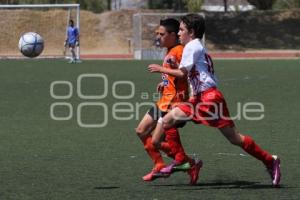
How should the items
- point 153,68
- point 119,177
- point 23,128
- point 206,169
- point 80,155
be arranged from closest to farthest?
point 153,68
point 119,177
point 206,169
point 80,155
point 23,128

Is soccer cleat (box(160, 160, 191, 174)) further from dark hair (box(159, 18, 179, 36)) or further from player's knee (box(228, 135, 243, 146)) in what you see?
dark hair (box(159, 18, 179, 36))

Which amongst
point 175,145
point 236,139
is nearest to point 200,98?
point 236,139

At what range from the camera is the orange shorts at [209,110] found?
7777 millimetres

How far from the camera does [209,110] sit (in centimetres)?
781

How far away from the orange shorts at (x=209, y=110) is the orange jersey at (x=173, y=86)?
1.20 ft

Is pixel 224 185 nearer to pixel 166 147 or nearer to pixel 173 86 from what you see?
pixel 166 147

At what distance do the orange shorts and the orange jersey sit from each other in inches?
14.4

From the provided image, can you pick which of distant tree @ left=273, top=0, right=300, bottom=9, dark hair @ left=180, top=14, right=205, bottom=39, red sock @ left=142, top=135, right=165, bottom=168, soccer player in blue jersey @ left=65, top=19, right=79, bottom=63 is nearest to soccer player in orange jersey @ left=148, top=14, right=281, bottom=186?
dark hair @ left=180, top=14, right=205, bottom=39

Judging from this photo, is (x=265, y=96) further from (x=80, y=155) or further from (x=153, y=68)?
(x=153, y=68)

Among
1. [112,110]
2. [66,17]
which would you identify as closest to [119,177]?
[112,110]

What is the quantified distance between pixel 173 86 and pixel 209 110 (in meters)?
0.60

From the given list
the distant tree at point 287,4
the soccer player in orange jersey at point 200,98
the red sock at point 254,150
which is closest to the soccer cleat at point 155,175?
the soccer player in orange jersey at point 200,98

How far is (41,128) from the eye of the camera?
13141mm

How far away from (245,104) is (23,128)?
5.64 m
